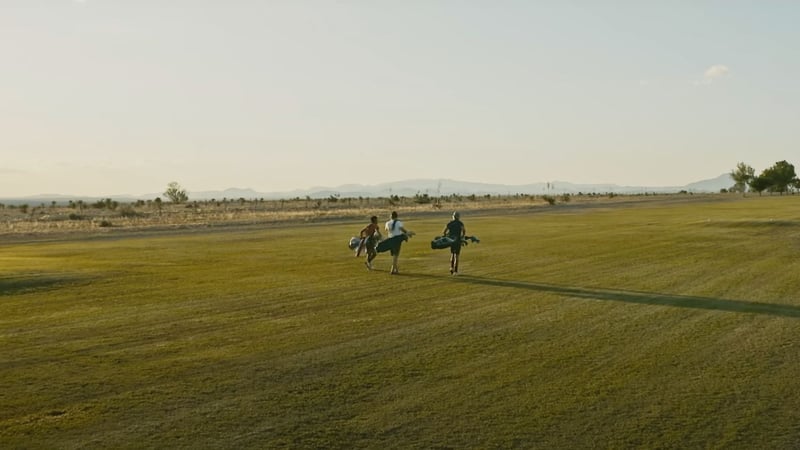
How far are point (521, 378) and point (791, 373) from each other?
4.15m

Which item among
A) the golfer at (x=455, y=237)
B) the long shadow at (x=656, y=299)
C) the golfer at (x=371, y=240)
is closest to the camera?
the long shadow at (x=656, y=299)

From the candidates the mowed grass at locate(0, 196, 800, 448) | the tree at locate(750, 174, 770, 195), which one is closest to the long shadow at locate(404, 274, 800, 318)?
the mowed grass at locate(0, 196, 800, 448)

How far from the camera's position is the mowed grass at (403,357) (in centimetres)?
948

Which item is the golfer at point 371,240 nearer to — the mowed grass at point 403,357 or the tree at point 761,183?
the mowed grass at point 403,357

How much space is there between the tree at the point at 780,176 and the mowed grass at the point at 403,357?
16293cm

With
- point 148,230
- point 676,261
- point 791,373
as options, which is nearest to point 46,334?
point 791,373

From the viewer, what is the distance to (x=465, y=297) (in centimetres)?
2003

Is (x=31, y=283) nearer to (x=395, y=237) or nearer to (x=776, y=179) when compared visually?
(x=395, y=237)

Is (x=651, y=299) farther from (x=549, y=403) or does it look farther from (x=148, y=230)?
(x=148, y=230)

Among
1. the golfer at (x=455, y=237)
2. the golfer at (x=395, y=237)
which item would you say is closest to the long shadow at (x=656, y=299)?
the golfer at (x=455, y=237)

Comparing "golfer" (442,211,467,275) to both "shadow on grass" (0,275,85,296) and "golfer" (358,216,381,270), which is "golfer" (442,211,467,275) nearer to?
"golfer" (358,216,381,270)

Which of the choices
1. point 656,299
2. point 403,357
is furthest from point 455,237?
point 403,357

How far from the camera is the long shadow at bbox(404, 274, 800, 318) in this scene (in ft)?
59.1

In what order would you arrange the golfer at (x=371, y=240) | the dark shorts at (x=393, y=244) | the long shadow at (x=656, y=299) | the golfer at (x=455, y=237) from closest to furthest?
the long shadow at (x=656, y=299) → the golfer at (x=455, y=237) → the dark shorts at (x=393, y=244) → the golfer at (x=371, y=240)
